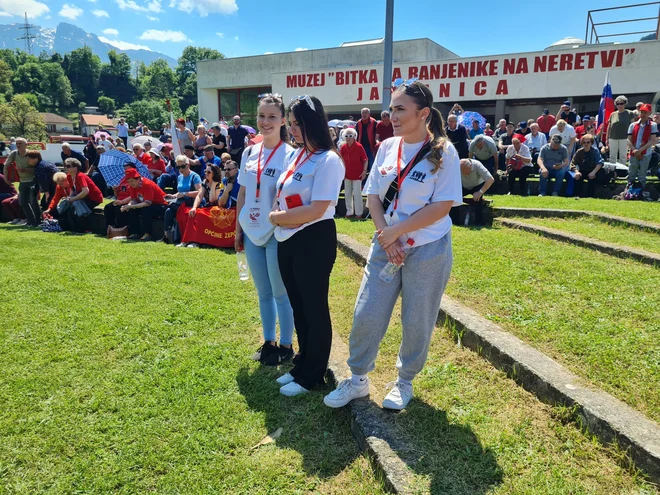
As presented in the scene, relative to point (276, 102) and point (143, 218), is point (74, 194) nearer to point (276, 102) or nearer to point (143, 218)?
point (143, 218)

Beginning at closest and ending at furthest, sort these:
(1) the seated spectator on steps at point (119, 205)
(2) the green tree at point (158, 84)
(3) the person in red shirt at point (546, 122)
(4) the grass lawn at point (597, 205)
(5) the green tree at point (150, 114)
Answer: (4) the grass lawn at point (597, 205), (1) the seated spectator on steps at point (119, 205), (3) the person in red shirt at point (546, 122), (5) the green tree at point (150, 114), (2) the green tree at point (158, 84)

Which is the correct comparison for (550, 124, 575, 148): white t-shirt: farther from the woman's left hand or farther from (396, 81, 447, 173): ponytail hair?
the woman's left hand

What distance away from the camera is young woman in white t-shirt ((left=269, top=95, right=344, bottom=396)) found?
2920 mm

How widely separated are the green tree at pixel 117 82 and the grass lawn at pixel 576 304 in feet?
418

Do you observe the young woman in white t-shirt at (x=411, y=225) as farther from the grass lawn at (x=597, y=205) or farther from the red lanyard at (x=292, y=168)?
the grass lawn at (x=597, y=205)

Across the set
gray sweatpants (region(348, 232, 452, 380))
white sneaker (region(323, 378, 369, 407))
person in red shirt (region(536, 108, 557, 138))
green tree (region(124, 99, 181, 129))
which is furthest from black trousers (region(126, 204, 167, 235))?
green tree (region(124, 99, 181, 129))

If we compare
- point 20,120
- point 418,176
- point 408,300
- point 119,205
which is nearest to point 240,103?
point 119,205

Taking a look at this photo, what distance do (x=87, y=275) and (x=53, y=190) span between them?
6.42 meters

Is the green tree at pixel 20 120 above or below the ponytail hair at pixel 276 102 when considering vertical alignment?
above

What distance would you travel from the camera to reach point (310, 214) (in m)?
2.89

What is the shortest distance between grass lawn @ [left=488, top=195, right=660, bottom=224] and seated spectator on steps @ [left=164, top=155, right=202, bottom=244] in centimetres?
582

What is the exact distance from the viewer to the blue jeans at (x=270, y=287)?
3.40 m

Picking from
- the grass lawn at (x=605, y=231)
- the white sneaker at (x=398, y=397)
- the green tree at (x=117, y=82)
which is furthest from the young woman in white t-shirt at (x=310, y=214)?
the green tree at (x=117, y=82)

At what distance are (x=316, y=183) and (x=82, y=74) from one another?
441 ft
